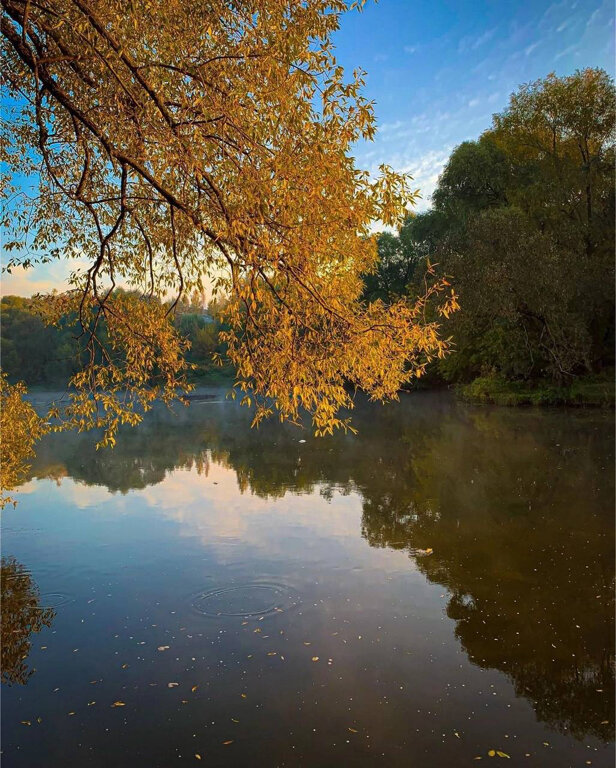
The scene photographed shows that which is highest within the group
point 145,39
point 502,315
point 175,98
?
point 145,39

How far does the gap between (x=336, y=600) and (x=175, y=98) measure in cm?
708

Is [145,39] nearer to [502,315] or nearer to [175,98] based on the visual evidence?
[175,98]

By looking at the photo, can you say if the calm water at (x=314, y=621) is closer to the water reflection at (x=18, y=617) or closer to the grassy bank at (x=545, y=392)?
the water reflection at (x=18, y=617)

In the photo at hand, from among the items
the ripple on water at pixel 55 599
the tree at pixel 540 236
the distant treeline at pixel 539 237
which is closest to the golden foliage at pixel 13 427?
the ripple on water at pixel 55 599

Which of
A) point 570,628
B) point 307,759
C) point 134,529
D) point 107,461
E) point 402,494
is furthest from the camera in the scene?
point 107,461

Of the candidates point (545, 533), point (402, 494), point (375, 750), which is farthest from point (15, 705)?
point (402, 494)

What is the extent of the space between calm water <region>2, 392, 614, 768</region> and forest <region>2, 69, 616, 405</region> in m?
11.2

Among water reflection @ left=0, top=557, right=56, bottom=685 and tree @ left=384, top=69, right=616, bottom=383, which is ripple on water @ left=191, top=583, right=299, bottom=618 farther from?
tree @ left=384, top=69, right=616, bottom=383

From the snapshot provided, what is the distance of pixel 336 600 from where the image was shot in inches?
349

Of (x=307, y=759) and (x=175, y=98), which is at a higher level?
(x=175, y=98)

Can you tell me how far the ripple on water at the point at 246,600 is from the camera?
8.54 meters

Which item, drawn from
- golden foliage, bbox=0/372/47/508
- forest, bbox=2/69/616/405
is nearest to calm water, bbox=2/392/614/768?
golden foliage, bbox=0/372/47/508

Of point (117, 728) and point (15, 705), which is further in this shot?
point (15, 705)

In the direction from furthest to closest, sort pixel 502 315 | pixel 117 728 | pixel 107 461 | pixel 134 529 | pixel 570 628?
pixel 502 315, pixel 107 461, pixel 134 529, pixel 570 628, pixel 117 728
